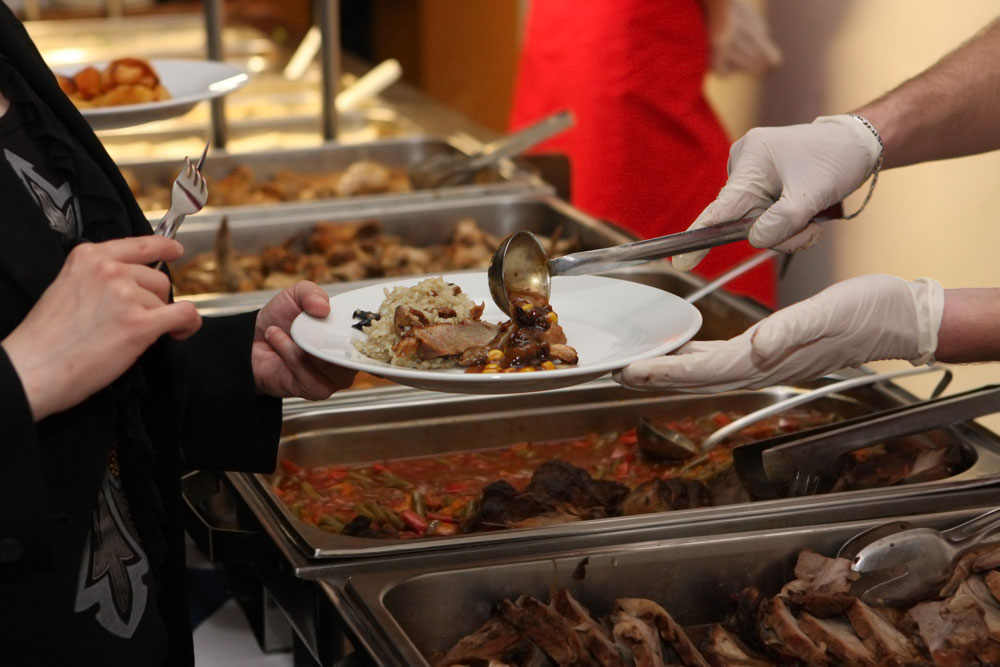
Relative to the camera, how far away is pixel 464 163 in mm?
2787

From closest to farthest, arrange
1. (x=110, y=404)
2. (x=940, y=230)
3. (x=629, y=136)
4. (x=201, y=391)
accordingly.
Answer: (x=110, y=404) → (x=201, y=391) → (x=940, y=230) → (x=629, y=136)

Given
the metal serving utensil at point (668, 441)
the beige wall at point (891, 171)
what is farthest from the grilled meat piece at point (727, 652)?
the beige wall at point (891, 171)

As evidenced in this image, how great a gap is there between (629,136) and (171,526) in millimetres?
2060

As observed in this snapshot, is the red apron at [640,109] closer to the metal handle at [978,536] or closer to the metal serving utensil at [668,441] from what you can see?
the metal serving utensil at [668,441]

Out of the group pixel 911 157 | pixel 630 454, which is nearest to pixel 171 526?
pixel 630 454

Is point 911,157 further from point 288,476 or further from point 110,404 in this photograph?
point 110,404

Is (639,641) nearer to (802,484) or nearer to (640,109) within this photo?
(802,484)

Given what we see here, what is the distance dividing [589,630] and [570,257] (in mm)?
424

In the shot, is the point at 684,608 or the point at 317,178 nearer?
the point at 684,608

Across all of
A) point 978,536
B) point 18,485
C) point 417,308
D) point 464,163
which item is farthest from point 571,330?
point 464,163

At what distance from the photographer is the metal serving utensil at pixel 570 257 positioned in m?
1.30

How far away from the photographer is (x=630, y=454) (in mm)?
1707

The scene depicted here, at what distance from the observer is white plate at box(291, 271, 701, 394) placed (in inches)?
43.5

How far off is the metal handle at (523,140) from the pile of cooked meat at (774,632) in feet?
4.96
